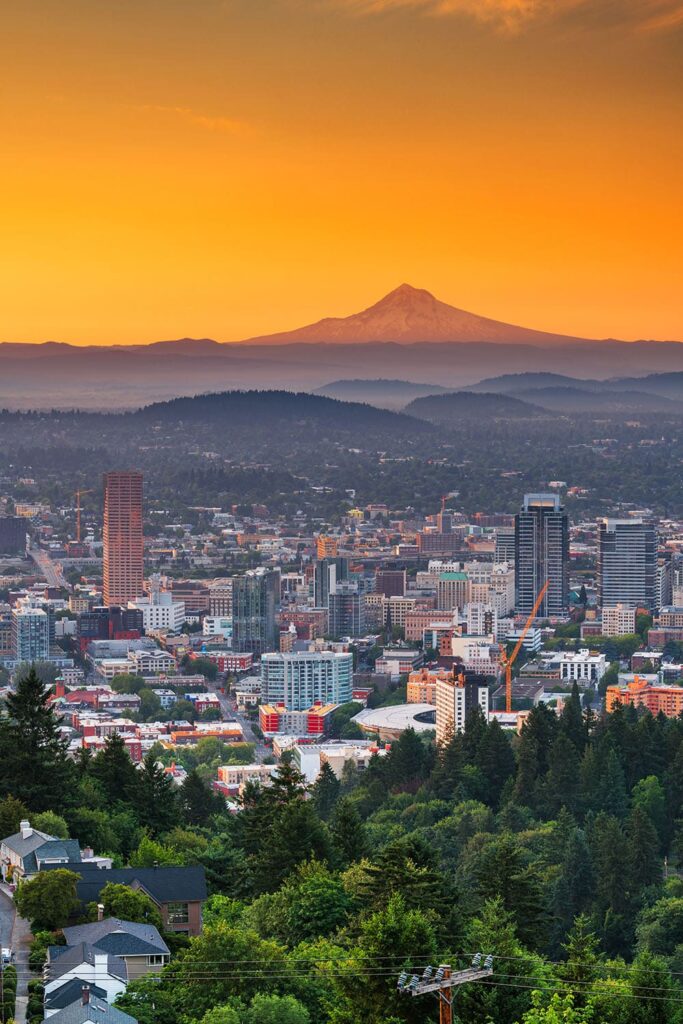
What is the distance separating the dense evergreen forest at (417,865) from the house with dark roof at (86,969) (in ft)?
0.55

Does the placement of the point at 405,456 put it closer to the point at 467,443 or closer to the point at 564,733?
the point at 467,443

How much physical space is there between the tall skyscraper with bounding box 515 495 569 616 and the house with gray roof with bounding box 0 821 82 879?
156 ft

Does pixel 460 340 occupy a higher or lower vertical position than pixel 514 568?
higher

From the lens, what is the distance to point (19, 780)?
1856 cm

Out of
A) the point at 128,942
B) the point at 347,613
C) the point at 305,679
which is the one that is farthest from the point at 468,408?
the point at 128,942

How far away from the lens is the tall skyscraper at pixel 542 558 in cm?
6419

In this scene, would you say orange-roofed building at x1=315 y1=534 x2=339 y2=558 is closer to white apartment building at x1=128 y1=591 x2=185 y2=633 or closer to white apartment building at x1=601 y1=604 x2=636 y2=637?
white apartment building at x1=128 y1=591 x2=185 y2=633

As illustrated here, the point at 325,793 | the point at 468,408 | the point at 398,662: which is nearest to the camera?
the point at 325,793

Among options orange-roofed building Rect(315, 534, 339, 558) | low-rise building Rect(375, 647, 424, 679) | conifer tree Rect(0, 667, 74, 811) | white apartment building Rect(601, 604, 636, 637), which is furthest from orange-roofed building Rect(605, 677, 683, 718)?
orange-roofed building Rect(315, 534, 339, 558)

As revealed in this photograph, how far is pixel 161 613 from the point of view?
2485 inches

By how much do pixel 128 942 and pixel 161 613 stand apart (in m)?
49.7

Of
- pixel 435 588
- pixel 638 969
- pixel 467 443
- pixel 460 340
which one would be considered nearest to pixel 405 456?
pixel 467 443

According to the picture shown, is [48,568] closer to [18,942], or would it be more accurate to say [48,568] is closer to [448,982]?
[18,942]

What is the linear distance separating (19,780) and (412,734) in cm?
1194
